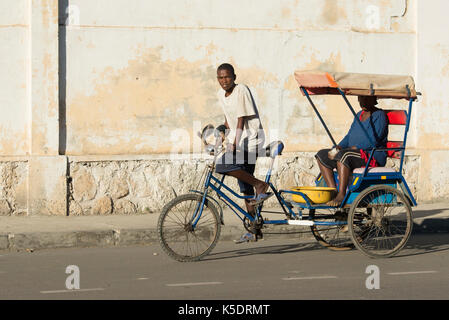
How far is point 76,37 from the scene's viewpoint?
38.6 feet

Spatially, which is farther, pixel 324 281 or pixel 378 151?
pixel 378 151

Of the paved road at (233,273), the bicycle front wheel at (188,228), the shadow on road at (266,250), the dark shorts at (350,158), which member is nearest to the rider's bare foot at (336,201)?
the dark shorts at (350,158)

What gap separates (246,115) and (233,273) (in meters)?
1.65

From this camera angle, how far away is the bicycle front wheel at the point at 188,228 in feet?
26.7

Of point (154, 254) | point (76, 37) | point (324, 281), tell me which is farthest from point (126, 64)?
point (324, 281)

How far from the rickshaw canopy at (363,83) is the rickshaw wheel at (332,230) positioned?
131cm

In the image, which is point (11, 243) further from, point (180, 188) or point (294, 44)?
point (294, 44)

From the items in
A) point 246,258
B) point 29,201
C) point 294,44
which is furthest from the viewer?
point 294,44

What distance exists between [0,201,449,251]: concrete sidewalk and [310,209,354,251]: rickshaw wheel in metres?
0.41

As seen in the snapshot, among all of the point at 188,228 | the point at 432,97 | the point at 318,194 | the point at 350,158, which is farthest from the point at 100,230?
the point at 432,97

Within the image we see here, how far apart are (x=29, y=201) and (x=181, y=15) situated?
348 centimetres

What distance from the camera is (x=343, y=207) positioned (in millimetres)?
8555
